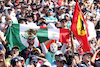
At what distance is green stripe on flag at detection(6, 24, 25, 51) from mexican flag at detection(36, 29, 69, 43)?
65 cm

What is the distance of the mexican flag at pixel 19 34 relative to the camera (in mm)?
8094

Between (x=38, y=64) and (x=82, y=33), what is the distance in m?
1.96

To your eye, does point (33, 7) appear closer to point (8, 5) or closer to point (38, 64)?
point (8, 5)

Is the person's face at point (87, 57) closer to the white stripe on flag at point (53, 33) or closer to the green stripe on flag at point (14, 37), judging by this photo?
the white stripe on flag at point (53, 33)

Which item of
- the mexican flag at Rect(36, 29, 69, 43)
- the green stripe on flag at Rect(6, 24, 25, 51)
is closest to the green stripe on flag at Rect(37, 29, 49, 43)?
the mexican flag at Rect(36, 29, 69, 43)

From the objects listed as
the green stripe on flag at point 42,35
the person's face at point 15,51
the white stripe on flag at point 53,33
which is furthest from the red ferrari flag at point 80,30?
the person's face at point 15,51

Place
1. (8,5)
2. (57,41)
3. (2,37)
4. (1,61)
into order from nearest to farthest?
(1,61), (2,37), (57,41), (8,5)

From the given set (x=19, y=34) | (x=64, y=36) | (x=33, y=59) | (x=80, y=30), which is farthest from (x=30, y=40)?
(x=80, y=30)

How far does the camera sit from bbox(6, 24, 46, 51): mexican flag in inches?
319

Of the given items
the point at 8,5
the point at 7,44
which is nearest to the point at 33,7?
the point at 8,5

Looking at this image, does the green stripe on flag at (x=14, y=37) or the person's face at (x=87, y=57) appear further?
the green stripe on flag at (x=14, y=37)

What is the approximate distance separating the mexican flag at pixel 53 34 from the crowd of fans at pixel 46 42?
0.17 metres

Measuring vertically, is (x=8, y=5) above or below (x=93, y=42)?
above

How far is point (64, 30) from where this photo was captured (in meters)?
8.41
